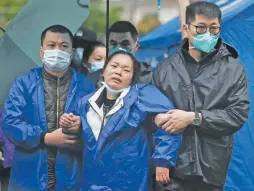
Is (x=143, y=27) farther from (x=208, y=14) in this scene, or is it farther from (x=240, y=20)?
(x=208, y=14)

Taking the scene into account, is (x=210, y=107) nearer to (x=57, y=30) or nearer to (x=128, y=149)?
(x=128, y=149)

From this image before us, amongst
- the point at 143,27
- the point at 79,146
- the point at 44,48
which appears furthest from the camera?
the point at 143,27

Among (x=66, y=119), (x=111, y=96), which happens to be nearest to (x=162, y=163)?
(x=111, y=96)

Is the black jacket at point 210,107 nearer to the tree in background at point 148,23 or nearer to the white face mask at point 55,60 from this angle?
the white face mask at point 55,60

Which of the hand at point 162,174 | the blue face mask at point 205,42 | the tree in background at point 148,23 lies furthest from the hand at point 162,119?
the tree in background at point 148,23

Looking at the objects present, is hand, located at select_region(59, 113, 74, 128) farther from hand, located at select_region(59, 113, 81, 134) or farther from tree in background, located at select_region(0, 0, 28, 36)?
tree in background, located at select_region(0, 0, 28, 36)

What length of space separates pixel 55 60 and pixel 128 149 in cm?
93

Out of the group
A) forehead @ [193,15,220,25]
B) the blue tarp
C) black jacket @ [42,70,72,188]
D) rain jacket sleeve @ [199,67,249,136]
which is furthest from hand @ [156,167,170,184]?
the blue tarp

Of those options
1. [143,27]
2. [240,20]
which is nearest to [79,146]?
[240,20]

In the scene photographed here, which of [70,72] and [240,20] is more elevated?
[240,20]

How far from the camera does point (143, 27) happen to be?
33500mm

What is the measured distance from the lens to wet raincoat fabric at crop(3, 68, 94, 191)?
4488mm

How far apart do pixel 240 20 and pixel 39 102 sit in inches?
105

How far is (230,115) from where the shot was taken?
4203 millimetres
